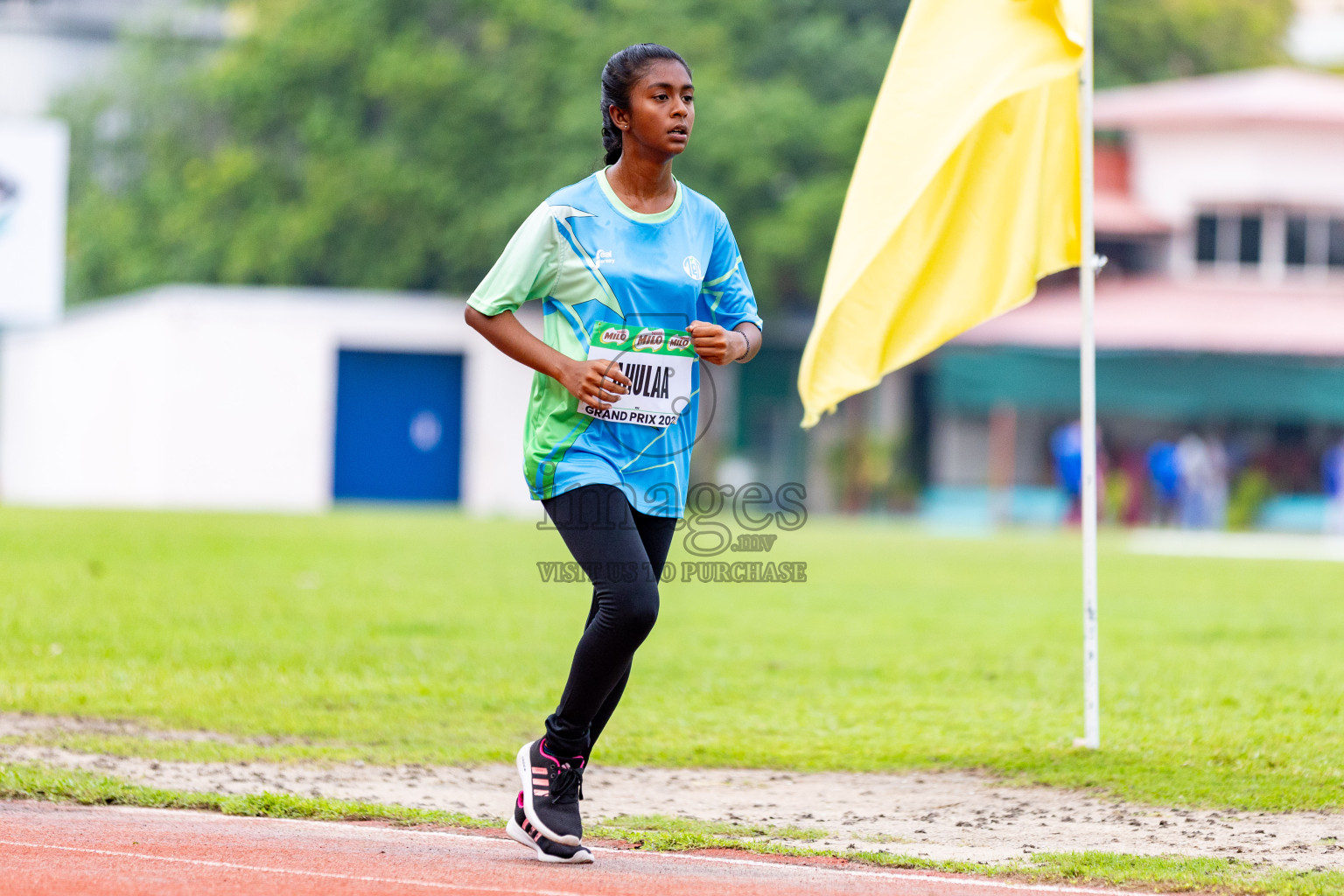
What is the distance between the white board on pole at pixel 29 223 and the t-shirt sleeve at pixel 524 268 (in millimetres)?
18535

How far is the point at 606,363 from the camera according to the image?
518 cm

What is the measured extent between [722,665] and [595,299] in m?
5.63

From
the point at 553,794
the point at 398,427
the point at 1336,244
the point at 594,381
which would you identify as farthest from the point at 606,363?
the point at 1336,244

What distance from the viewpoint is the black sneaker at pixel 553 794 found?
17.1 feet

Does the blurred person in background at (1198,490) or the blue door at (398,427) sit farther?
the blue door at (398,427)

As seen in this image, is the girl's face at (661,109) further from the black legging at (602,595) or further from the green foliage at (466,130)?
the green foliage at (466,130)

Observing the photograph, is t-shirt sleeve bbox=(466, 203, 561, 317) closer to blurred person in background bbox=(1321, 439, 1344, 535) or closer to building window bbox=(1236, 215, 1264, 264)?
blurred person in background bbox=(1321, 439, 1344, 535)

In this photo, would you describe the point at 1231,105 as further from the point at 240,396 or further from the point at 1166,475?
the point at 240,396

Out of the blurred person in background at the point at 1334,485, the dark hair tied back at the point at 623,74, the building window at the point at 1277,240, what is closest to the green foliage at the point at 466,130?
the building window at the point at 1277,240

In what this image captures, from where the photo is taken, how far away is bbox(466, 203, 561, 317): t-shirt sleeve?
5.24 metres

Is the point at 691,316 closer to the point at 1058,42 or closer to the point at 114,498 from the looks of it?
the point at 1058,42

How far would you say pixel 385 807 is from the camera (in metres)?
6.09

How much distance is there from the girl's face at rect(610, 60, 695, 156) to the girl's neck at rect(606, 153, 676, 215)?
0.06 meters

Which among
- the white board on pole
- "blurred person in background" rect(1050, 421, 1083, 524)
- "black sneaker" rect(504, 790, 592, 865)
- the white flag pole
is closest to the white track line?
"black sneaker" rect(504, 790, 592, 865)
